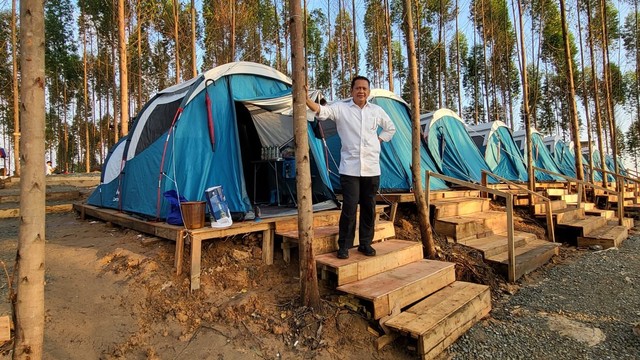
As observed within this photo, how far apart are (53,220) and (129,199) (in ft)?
8.18

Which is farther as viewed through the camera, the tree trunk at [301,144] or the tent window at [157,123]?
the tent window at [157,123]

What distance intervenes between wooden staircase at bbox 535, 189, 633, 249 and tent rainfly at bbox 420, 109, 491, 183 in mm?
1782

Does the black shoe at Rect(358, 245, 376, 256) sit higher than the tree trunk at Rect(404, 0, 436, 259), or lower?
lower

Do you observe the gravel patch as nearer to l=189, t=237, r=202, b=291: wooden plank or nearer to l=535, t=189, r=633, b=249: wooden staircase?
l=535, t=189, r=633, b=249: wooden staircase

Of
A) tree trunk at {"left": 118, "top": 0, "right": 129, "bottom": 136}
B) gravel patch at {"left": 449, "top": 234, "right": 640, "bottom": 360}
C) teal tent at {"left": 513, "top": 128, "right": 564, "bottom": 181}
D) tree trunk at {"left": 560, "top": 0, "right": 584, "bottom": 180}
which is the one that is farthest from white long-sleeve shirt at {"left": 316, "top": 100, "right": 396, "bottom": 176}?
teal tent at {"left": 513, "top": 128, "right": 564, "bottom": 181}

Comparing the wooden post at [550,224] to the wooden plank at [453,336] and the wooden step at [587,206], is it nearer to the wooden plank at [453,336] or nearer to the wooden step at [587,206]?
the wooden step at [587,206]

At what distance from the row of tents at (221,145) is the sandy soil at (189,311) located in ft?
2.50

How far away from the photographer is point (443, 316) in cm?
302

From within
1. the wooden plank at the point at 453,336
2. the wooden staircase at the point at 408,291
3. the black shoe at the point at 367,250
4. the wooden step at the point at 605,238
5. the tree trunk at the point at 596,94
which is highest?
the tree trunk at the point at 596,94

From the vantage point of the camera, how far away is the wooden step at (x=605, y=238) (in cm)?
661

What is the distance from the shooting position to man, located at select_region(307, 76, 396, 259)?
11.2 feet

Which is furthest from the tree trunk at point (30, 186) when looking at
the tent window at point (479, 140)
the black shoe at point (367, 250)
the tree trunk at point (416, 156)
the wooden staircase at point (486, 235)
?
the tent window at point (479, 140)

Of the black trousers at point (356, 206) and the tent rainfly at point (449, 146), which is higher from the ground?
the tent rainfly at point (449, 146)

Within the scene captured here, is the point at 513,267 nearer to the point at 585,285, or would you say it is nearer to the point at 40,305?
the point at 585,285
